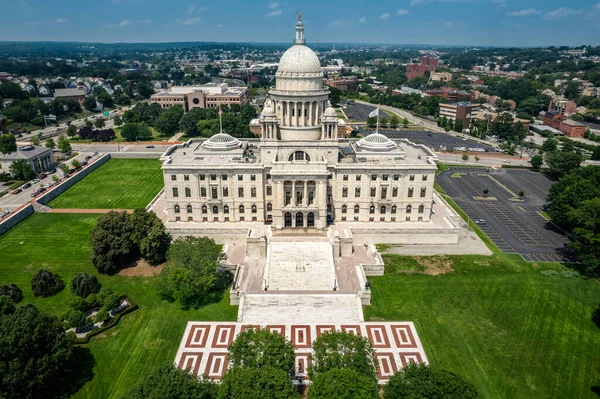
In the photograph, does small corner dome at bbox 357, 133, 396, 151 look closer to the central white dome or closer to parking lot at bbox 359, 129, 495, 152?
the central white dome

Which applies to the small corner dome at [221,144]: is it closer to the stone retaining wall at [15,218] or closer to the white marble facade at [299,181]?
the white marble facade at [299,181]

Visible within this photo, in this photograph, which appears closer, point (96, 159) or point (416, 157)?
point (416, 157)

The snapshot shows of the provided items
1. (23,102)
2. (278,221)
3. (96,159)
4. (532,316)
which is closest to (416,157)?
(278,221)

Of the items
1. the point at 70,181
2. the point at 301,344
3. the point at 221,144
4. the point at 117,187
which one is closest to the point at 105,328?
the point at 301,344

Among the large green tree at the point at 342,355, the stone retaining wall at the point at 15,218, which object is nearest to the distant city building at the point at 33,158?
the stone retaining wall at the point at 15,218

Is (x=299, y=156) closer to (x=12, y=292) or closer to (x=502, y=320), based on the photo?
(x=502, y=320)

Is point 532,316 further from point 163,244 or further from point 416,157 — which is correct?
point 163,244
